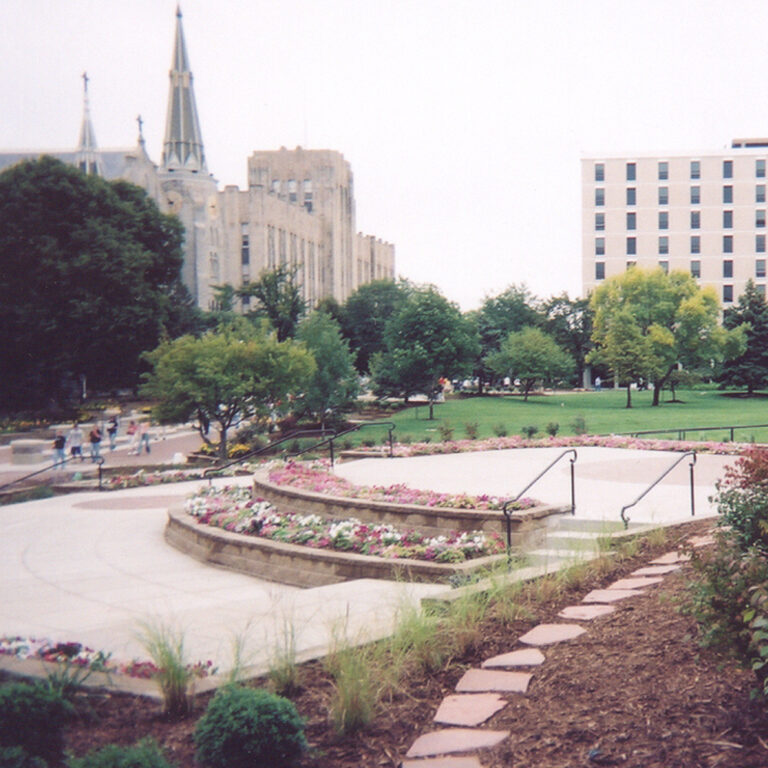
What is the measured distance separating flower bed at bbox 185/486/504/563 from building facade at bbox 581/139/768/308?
255ft

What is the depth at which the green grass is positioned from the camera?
3725 cm

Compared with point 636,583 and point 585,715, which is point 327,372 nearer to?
point 636,583

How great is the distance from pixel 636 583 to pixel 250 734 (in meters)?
3.89

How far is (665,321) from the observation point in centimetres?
6009

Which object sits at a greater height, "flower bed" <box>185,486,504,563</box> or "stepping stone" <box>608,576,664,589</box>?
"stepping stone" <box>608,576,664,589</box>

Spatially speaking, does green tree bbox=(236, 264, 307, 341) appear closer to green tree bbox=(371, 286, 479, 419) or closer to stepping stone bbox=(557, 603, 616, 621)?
green tree bbox=(371, 286, 479, 419)

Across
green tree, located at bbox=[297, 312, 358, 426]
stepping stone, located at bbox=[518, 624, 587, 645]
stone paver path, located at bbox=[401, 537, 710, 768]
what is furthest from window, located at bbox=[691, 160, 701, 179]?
stepping stone, located at bbox=[518, 624, 587, 645]

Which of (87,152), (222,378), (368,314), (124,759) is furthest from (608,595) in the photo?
(87,152)

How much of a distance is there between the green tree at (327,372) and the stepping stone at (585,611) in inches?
1240

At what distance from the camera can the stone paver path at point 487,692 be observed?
12.5ft

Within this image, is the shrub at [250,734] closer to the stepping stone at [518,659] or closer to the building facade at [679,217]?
the stepping stone at [518,659]

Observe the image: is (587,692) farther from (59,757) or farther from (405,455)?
(405,455)

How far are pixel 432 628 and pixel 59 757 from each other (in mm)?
2173

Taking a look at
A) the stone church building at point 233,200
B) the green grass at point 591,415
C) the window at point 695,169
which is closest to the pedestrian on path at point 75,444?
the green grass at point 591,415
